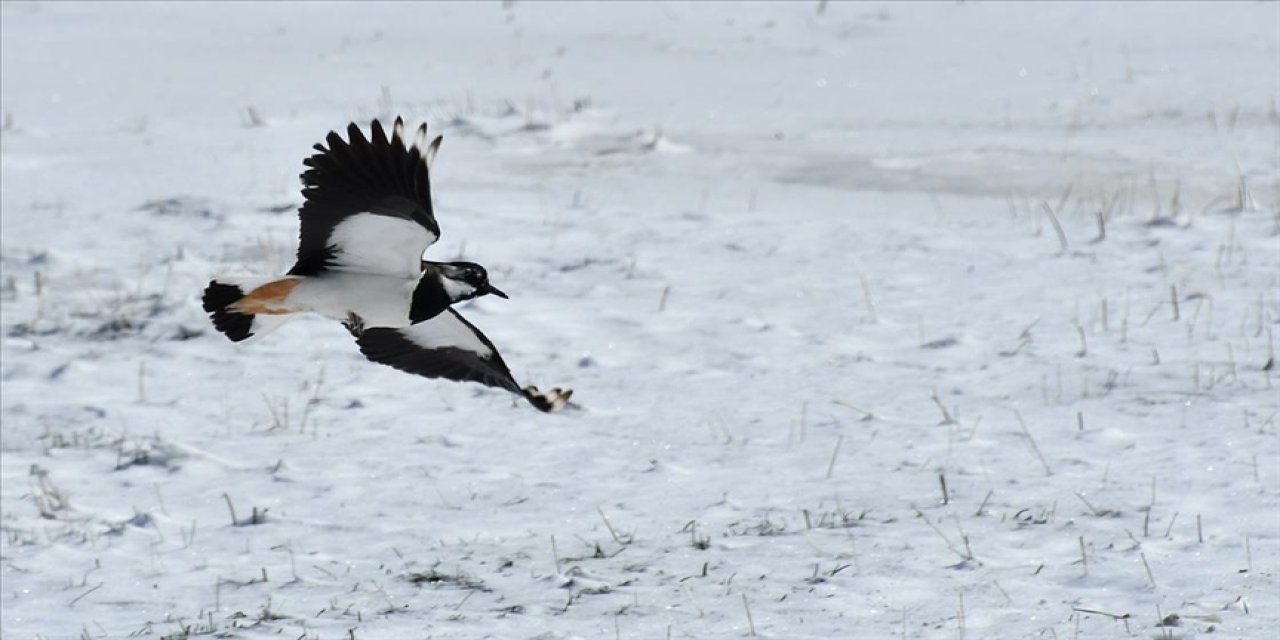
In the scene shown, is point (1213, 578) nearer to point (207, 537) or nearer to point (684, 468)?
point (684, 468)

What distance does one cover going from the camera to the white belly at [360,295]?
15.2ft

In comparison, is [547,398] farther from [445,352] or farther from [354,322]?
[354,322]

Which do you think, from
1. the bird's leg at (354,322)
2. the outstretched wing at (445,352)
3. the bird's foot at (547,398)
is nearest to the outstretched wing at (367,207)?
the bird's leg at (354,322)

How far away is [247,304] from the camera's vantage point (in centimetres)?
470

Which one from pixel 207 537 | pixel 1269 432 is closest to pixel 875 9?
pixel 1269 432

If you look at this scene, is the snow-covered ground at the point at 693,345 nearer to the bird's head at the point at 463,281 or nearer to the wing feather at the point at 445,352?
the wing feather at the point at 445,352

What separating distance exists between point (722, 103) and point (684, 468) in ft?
20.6

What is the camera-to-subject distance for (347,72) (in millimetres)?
14188

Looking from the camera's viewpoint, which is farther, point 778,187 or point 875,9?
point 875,9

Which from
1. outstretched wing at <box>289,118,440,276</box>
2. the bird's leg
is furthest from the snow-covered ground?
outstretched wing at <box>289,118,440,276</box>

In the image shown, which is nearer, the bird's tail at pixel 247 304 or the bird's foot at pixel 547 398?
the bird's tail at pixel 247 304

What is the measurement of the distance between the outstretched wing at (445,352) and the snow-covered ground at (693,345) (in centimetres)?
93

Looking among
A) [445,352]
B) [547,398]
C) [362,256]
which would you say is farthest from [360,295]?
[445,352]

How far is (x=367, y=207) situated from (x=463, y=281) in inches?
12.4
